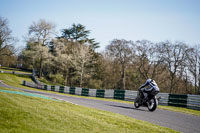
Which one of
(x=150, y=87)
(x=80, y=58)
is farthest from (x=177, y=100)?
(x=80, y=58)

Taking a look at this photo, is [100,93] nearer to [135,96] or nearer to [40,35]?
[135,96]

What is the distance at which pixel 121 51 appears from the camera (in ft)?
142

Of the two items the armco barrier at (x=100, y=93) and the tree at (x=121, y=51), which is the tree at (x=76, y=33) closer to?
the tree at (x=121, y=51)

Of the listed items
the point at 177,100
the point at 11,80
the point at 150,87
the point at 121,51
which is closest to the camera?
the point at 150,87

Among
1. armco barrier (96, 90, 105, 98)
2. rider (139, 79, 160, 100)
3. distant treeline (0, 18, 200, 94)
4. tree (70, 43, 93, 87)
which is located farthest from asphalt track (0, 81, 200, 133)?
tree (70, 43, 93, 87)

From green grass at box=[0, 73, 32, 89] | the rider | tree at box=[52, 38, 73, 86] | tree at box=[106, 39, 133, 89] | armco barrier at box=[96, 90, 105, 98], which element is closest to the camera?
the rider

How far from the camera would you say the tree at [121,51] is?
4272 centimetres

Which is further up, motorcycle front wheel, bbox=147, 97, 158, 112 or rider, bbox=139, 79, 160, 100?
rider, bbox=139, 79, 160, 100

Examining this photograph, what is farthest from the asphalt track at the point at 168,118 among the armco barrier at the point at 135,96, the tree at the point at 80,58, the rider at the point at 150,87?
the tree at the point at 80,58

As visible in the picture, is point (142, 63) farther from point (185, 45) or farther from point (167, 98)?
point (167, 98)

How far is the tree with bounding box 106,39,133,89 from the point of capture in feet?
140

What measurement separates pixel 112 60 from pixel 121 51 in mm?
5319

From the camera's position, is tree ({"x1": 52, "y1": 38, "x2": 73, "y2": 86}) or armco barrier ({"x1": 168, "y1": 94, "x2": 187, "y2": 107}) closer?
armco barrier ({"x1": 168, "y1": 94, "x2": 187, "y2": 107})

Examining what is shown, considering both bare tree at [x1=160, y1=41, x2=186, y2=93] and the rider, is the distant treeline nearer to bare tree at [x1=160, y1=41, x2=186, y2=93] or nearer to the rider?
bare tree at [x1=160, y1=41, x2=186, y2=93]
